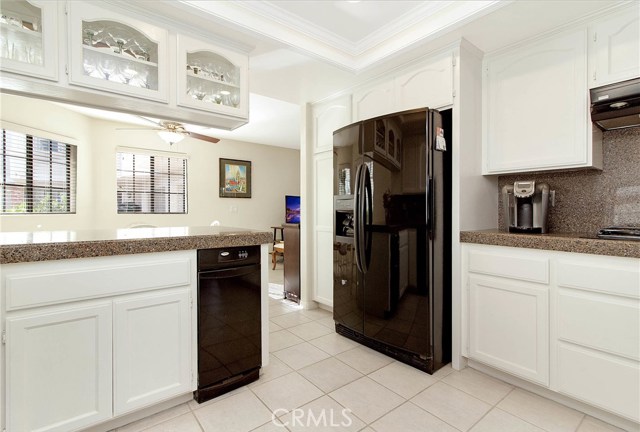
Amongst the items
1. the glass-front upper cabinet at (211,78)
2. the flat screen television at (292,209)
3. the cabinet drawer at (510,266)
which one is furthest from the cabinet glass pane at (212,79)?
the flat screen television at (292,209)

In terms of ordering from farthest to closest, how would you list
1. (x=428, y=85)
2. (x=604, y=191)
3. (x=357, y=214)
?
(x=357, y=214)
(x=428, y=85)
(x=604, y=191)

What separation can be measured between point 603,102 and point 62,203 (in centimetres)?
586

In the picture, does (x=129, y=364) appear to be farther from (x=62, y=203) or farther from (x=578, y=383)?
(x=62, y=203)

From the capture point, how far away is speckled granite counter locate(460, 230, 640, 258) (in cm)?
146

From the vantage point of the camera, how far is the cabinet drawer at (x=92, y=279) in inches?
49.4

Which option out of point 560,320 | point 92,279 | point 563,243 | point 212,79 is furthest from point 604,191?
point 92,279

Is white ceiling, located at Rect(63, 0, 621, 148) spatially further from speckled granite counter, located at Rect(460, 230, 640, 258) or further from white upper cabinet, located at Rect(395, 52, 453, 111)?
speckled granite counter, located at Rect(460, 230, 640, 258)

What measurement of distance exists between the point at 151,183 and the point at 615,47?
19.8 ft

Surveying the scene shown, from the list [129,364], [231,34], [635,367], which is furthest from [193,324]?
[635,367]

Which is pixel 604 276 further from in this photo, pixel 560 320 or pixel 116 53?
pixel 116 53

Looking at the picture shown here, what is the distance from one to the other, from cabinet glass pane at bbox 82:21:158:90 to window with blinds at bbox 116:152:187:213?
149 inches

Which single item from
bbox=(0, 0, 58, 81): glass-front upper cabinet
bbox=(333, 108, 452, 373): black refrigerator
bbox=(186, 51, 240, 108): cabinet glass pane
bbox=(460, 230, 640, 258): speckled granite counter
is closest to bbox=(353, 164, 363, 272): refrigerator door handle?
bbox=(333, 108, 452, 373): black refrigerator

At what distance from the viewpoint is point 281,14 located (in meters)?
2.11

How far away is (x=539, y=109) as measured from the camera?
201 centimetres
